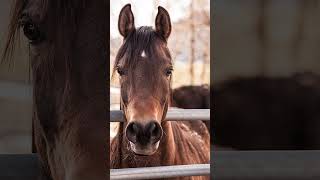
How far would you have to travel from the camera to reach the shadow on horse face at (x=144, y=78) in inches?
109

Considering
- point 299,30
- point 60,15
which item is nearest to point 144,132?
point 60,15

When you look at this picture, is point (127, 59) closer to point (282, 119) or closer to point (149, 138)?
point (149, 138)

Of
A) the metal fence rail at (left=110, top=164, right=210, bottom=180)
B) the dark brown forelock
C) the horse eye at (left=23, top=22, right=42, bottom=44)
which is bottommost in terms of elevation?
the metal fence rail at (left=110, top=164, right=210, bottom=180)

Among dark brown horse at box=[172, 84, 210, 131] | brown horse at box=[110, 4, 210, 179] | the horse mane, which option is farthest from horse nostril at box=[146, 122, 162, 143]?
the horse mane

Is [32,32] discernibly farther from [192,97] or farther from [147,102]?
[192,97]

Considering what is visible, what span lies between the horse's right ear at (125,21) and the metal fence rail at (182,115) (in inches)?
18.5

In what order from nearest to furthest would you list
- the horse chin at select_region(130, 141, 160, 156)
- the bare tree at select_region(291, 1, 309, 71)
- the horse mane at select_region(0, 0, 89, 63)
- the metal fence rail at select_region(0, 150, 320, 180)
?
1. the horse mane at select_region(0, 0, 89, 63)
2. the horse chin at select_region(130, 141, 160, 156)
3. the metal fence rail at select_region(0, 150, 320, 180)
4. the bare tree at select_region(291, 1, 309, 71)

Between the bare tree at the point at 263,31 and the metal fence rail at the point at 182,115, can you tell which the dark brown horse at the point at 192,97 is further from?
the bare tree at the point at 263,31

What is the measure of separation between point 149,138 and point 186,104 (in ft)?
0.98

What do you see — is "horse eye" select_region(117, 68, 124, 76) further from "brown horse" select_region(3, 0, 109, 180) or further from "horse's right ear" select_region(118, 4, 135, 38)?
"horse's right ear" select_region(118, 4, 135, 38)

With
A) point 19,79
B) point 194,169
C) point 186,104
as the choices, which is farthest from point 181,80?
point 19,79

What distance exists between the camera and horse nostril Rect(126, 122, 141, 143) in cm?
277

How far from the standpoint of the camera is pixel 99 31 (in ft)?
9.21

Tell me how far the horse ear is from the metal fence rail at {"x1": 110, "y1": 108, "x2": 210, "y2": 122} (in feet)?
1.46
